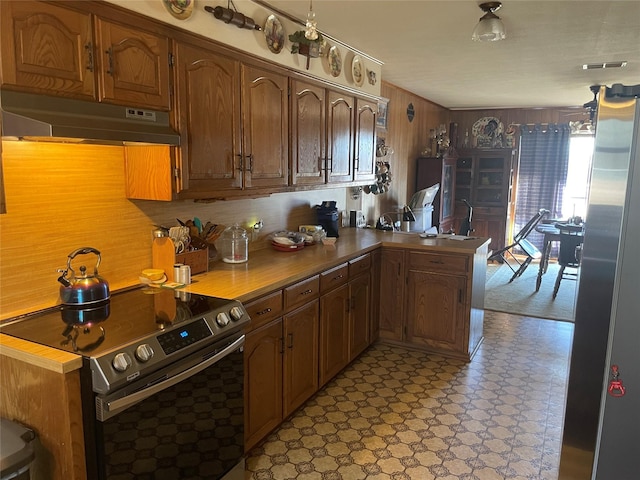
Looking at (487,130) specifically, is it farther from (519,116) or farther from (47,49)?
(47,49)

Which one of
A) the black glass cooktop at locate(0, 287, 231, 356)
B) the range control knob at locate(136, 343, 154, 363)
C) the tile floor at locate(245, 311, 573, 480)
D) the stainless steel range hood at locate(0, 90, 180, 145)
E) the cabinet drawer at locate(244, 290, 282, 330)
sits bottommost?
the tile floor at locate(245, 311, 573, 480)

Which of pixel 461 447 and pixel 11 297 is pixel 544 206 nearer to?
pixel 461 447

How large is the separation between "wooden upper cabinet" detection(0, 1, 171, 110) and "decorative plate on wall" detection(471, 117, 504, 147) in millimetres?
6462

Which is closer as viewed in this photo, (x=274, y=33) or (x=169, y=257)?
(x=169, y=257)

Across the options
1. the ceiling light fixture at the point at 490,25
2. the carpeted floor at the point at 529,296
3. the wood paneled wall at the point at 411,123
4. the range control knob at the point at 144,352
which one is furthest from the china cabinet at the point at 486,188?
the range control knob at the point at 144,352

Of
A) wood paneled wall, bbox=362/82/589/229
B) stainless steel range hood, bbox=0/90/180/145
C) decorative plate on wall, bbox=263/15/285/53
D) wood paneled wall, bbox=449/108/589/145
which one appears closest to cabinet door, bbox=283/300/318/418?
stainless steel range hood, bbox=0/90/180/145

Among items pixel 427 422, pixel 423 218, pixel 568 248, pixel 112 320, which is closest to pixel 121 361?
pixel 112 320

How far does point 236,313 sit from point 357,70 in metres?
2.59

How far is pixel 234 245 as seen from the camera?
116 inches

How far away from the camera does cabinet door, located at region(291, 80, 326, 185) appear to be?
3.14 metres

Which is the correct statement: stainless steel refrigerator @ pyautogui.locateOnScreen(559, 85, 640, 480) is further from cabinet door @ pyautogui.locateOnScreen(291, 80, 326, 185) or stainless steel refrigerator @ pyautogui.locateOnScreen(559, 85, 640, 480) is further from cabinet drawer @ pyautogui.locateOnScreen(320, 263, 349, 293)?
cabinet door @ pyautogui.locateOnScreen(291, 80, 326, 185)

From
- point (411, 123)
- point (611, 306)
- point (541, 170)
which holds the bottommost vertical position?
point (611, 306)

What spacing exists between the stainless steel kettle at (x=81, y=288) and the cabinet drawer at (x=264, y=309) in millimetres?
631

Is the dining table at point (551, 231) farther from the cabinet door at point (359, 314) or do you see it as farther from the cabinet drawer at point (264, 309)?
the cabinet drawer at point (264, 309)
